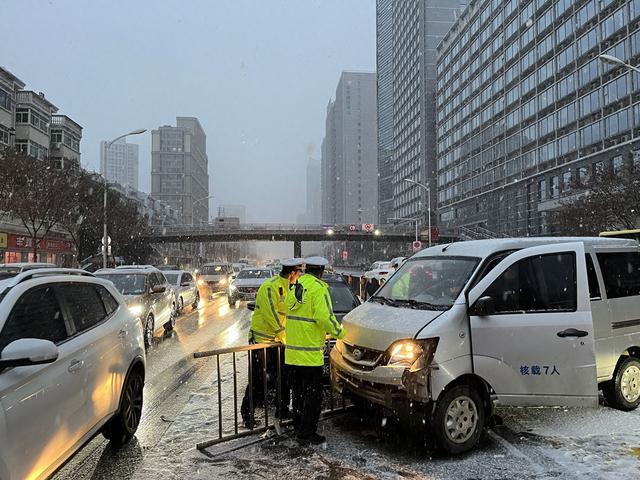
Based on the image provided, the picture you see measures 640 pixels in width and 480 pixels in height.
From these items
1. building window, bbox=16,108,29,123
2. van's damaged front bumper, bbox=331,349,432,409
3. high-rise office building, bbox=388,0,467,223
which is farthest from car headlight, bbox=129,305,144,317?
high-rise office building, bbox=388,0,467,223

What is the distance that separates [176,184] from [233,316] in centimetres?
13631

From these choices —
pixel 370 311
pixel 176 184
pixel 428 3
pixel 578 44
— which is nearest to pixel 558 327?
pixel 370 311

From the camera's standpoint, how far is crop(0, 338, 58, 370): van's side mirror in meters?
2.91

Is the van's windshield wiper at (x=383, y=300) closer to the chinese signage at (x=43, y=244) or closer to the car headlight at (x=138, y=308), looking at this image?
the car headlight at (x=138, y=308)

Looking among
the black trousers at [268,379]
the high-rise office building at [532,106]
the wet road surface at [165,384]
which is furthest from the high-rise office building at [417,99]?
the black trousers at [268,379]

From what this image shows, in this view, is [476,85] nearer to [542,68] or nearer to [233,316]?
[542,68]

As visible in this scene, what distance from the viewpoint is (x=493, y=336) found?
484 centimetres

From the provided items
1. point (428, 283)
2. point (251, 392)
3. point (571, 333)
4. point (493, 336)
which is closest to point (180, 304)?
point (251, 392)

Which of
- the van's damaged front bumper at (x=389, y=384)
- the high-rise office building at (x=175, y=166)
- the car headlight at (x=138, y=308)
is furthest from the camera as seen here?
the high-rise office building at (x=175, y=166)

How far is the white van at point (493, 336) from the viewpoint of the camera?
15.1ft

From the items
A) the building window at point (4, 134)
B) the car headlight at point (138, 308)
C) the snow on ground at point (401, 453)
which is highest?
the building window at point (4, 134)

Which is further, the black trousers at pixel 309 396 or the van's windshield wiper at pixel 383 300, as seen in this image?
the van's windshield wiper at pixel 383 300

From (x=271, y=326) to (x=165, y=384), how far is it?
2.88m

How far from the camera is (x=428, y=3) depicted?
12306 cm
